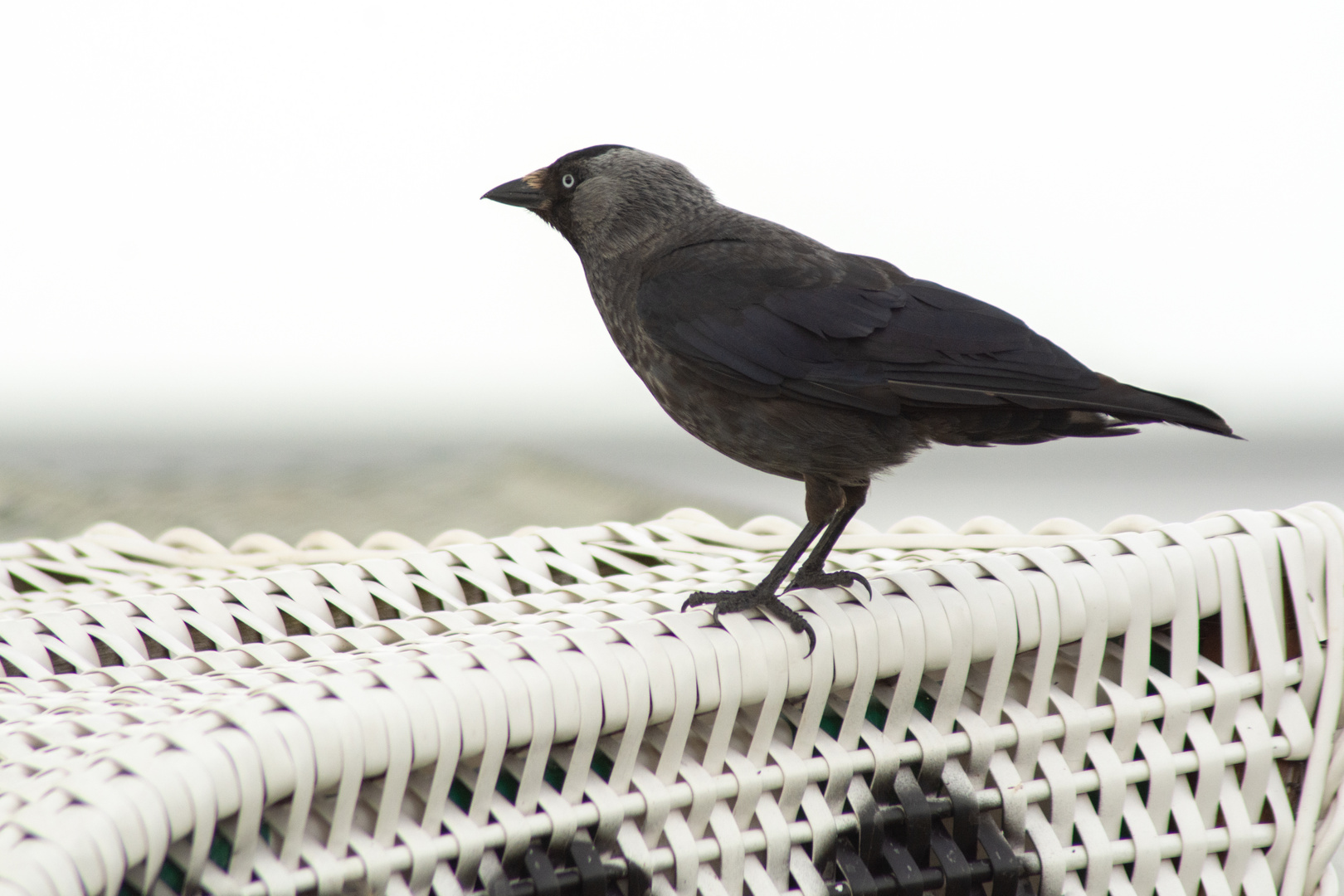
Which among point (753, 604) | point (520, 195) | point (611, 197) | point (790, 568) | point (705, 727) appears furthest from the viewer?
point (520, 195)

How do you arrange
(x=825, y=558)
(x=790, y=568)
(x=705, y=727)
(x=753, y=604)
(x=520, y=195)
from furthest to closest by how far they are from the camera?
(x=520, y=195), (x=825, y=558), (x=790, y=568), (x=753, y=604), (x=705, y=727)

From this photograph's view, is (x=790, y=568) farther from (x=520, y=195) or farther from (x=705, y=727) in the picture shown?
(x=520, y=195)

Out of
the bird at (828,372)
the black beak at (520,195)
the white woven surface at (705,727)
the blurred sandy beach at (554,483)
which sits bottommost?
the blurred sandy beach at (554,483)

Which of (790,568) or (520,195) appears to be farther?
(520,195)

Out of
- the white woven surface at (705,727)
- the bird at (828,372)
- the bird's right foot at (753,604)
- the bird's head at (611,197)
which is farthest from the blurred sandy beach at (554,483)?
the white woven surface at (705,727)

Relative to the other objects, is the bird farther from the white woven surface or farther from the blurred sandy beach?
the blurred sandy beach

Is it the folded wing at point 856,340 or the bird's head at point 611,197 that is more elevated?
the bird's head at point 611,197

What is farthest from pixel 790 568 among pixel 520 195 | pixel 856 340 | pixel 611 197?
pixel 520 195

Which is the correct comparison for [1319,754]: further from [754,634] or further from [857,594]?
[754,634]

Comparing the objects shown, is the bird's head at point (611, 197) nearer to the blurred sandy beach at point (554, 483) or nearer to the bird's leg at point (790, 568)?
the bird's leg at point (790, 568)
